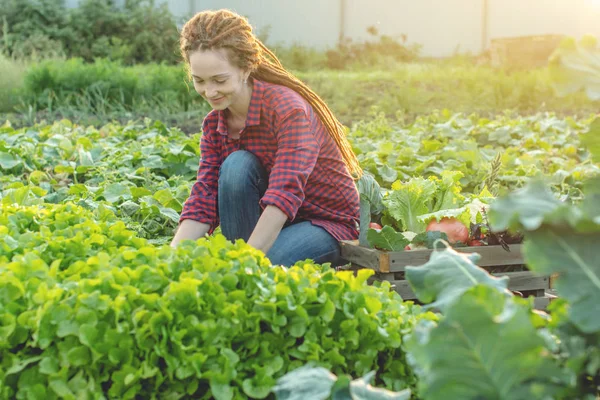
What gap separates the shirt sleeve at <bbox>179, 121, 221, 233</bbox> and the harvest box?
565 millimetres

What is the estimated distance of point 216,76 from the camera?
2.97m

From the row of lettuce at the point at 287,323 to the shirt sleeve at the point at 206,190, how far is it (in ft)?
2.69

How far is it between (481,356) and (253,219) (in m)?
1.99

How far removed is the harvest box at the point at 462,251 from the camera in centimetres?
281

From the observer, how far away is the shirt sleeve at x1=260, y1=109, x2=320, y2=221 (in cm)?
287

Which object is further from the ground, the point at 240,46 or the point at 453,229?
the point at 240,46

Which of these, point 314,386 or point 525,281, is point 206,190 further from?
point 314,386

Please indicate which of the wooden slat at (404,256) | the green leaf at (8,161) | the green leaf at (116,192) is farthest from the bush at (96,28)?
the wooden slat at (404,256)

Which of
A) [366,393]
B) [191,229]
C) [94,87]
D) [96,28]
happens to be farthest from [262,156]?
[96,28]

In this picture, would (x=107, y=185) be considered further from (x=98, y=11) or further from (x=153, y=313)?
(x=98, y=11)

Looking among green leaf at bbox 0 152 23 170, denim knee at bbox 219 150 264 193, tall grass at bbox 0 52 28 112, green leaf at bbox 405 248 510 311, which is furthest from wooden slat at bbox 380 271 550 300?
tall grass at bbox 0 52 28 112

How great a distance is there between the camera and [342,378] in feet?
5.19

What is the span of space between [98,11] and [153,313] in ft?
46.0

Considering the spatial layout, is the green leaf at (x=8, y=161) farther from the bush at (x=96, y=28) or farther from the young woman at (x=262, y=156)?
the bush at (x=96, y=28)
